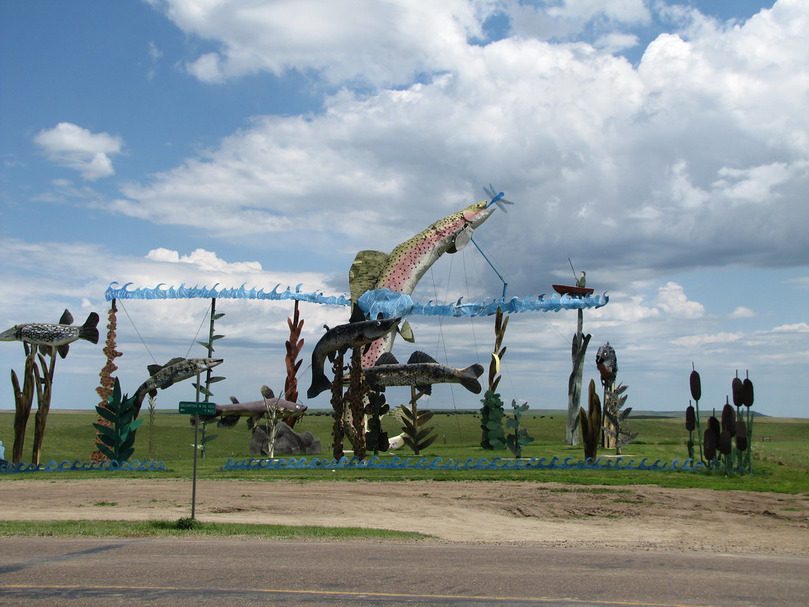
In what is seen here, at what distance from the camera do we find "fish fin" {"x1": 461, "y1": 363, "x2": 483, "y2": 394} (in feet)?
93.1

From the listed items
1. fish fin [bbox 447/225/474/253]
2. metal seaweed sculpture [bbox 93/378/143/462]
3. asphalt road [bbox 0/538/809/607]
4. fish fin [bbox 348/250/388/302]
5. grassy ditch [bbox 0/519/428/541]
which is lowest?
Result: grassy ditch [bbox 0/519/428/541]

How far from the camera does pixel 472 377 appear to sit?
2838 centimetres

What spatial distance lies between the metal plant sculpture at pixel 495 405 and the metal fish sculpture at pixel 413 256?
3365 millimetres

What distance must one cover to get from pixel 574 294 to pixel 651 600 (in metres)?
25.1

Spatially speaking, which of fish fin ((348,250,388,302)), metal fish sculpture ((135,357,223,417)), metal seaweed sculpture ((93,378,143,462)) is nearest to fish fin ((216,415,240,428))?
metal fish sculpture ((135,357,223,417))

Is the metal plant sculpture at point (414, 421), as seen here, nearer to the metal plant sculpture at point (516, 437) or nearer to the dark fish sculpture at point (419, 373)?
the dark fish sculpture at point (419, 373)

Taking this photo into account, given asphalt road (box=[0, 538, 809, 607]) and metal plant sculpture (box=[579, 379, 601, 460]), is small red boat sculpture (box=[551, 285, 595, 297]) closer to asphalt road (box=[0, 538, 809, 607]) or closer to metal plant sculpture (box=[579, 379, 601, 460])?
metal plant sculpture (box=[579, 379, 601, 460])

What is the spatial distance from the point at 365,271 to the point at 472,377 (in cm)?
772

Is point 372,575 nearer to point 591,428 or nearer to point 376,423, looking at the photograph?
point 591,428

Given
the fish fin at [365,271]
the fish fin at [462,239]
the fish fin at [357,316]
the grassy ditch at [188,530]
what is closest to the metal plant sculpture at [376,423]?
the fish fin at [357,316]

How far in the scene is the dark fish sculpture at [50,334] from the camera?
27.1 meters

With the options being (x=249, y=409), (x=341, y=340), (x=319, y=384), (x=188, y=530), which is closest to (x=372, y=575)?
(x=188, y=530)

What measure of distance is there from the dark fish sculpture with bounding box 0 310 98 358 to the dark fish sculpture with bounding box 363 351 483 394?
9.06m

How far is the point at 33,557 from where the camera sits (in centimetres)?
1135
